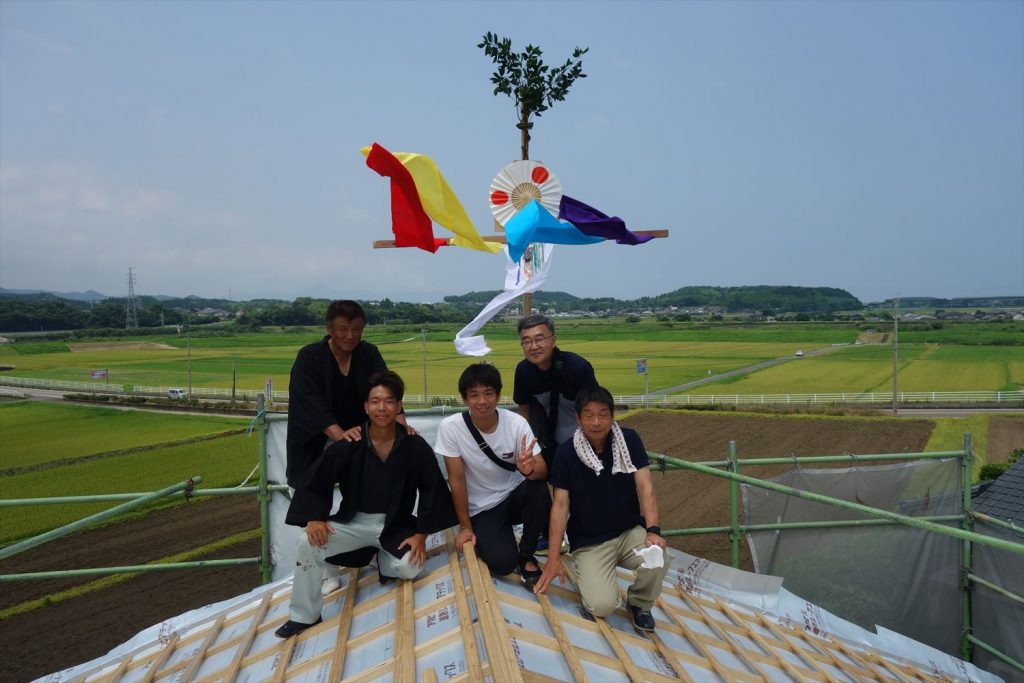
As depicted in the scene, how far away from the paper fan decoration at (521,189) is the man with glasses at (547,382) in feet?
4.41

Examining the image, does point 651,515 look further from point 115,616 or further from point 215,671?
point 115,616

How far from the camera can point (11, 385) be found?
40688 mm

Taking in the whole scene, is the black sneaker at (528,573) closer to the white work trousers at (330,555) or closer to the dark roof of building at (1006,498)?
the white work trousers at (330,555)

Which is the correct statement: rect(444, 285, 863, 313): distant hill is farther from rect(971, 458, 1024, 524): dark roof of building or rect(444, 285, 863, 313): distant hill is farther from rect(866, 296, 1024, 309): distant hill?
rect(971, 458, 1024, 524): dark roof of building

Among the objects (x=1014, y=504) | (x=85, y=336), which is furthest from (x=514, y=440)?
(x=85, y=336)

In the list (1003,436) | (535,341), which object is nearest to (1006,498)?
(535,341)

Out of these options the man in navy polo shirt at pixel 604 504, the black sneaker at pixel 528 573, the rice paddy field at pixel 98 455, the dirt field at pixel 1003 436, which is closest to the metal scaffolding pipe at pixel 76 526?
the black sneaker at pixel 528 573

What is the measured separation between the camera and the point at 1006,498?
21.3 feet

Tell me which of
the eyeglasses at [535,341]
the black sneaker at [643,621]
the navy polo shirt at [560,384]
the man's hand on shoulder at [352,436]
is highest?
the eyeglasses at [535,341]

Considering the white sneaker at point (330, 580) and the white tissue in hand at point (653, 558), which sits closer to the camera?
the white tissue in hand at point (653, 558)

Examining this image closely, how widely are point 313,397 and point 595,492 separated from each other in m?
1.84

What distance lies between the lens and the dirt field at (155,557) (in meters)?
8.80

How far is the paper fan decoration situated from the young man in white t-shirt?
201cm

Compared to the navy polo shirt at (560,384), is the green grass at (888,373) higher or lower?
lower
